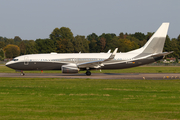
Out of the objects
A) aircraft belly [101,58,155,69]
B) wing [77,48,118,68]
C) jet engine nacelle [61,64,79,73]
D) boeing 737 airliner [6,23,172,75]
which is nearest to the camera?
jet engine nacelle [61,64,79,73]

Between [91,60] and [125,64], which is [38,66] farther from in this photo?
[125,64]

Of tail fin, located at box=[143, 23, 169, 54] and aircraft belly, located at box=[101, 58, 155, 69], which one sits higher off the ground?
tail fin, located at box=[143, 23, 169, 54]

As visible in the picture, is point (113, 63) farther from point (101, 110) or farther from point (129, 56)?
point (101, 110)

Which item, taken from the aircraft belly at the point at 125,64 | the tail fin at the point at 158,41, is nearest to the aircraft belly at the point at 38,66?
the aircraft belly at the point at 125,64

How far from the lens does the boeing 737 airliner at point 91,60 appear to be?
128 feet

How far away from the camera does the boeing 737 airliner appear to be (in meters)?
39.0

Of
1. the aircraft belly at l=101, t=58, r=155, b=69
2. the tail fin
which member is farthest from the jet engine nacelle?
the tail fin

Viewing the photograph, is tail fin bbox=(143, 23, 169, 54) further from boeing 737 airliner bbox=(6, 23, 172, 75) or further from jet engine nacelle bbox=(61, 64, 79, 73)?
jet engine nacelle bbox=(61, 64, 79, 73)

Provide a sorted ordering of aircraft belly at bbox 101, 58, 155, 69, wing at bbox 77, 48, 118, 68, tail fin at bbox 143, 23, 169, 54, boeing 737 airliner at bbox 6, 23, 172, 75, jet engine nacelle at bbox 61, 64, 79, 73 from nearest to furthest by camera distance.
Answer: jet engine nacelle at bbox 61, 64, 79, 73 → wing at bbox 77, 48, 118, 68 → boeing 737 airliner at bbox 6, 23, 172, 75 → aircraft belly at bbox 101, 58, 155, 69 → tail fin at bbox 143, 23, 169, 54

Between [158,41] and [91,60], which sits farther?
[158,41]

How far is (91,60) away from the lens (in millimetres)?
39469

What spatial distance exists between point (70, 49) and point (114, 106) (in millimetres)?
112074

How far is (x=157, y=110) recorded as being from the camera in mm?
12141

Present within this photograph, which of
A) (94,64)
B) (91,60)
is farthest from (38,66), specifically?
(94,64)
